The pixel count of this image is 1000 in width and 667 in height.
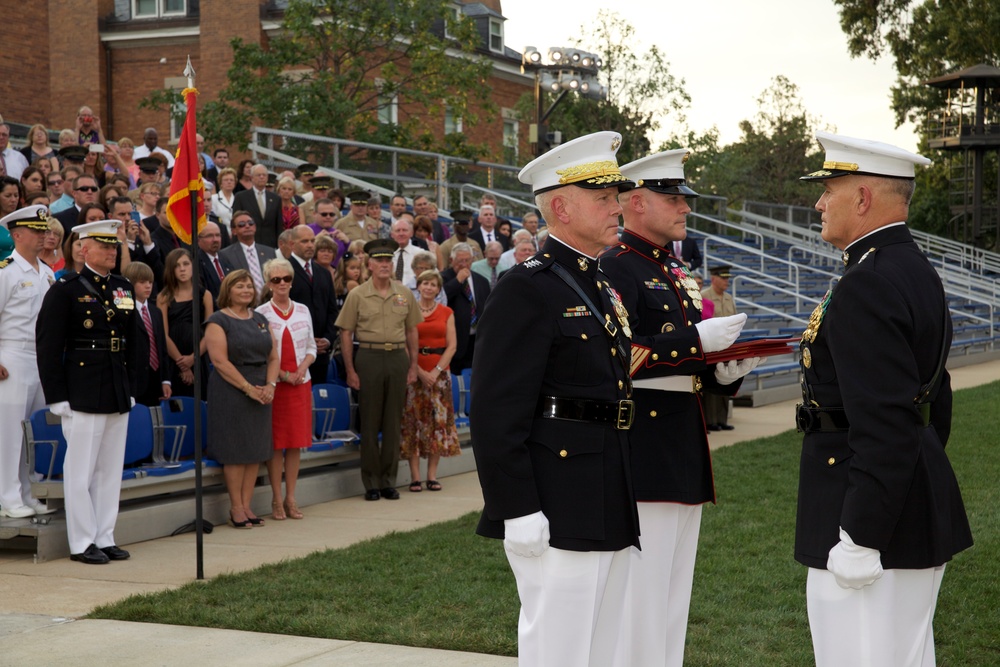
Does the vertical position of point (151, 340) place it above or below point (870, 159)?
below

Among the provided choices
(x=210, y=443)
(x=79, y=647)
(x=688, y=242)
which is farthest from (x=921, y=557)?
(x=688, y=242)

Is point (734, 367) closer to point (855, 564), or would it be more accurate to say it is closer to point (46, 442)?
point (855, 564)

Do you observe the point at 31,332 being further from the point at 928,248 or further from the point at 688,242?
the point at 928,248

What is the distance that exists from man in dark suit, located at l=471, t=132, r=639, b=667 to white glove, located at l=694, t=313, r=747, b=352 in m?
0.67

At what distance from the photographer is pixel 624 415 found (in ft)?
13.4

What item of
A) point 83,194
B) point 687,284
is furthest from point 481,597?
point 83,194

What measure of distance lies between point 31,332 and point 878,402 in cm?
689

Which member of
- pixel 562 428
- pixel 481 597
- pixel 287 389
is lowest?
pixel 481 597

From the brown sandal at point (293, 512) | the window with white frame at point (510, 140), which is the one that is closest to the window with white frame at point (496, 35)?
the window with white frame at point (510, 140)

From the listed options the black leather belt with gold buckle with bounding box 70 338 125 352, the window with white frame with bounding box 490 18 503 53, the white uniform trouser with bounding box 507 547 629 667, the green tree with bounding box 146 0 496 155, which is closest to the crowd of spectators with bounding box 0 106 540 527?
the black leather belt with gold buckle with bounding box 70 338 125 352

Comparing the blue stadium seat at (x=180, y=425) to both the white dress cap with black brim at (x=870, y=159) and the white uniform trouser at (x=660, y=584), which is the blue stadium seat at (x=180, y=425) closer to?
the white uniform trouser at (x=660, y=584)

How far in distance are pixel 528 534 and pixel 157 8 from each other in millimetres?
33001

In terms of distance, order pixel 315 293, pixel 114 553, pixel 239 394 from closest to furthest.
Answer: pixel 114 553
pixel 239 394
pixel 315 293

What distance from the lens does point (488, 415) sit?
3838 mm
